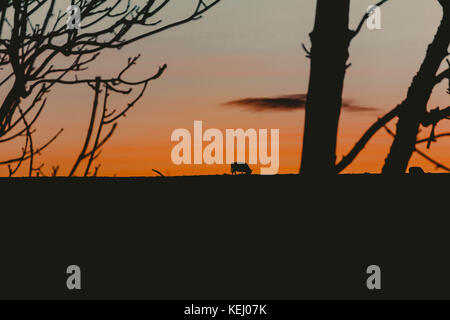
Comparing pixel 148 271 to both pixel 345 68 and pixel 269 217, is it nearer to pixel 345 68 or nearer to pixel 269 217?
pixel 269 217

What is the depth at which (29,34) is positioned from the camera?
18.1ft

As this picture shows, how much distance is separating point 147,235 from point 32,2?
76.7 inches

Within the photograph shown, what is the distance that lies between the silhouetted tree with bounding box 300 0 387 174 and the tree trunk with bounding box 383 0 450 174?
0.78 m

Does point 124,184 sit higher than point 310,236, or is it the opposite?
point 124,184

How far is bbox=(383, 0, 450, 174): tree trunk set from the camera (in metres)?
6.20

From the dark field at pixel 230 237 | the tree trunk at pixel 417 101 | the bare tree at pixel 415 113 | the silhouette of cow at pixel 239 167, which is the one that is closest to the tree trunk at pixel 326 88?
the bare tree at pixel 415 113

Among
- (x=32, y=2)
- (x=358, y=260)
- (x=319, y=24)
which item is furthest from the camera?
(x=319, y=24)

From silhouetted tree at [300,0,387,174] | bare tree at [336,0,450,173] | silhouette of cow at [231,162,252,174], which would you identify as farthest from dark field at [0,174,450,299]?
bare tree at [336,0,450,173]

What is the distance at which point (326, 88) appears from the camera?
230 inches

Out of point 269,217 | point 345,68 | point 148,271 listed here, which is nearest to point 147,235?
point 148,271

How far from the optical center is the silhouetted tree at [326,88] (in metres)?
5.82

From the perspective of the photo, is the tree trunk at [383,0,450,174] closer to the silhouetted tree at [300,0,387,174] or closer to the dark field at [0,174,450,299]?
the silhouetted tree at [300,0,387,174]

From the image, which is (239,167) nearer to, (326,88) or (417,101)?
(326,88)

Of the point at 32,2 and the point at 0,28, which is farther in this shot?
the point at 32,2
